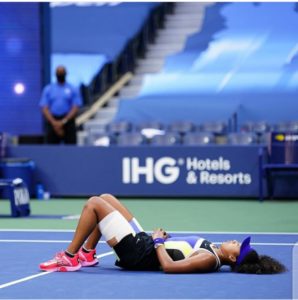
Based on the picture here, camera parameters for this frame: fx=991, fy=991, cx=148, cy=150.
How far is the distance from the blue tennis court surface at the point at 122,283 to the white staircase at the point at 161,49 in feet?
44.2

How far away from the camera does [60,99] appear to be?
1772 cm

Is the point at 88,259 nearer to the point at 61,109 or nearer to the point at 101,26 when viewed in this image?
the point at 61,109

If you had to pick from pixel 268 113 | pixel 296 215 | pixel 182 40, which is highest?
pixel 182 40

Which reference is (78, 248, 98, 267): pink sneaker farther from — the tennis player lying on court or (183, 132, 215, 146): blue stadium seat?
(183, 132, 215, 146): blue stadium seat

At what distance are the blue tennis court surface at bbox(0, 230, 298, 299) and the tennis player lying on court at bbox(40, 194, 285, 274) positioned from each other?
0.27 ft

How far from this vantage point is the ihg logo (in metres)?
Answer: 16.8

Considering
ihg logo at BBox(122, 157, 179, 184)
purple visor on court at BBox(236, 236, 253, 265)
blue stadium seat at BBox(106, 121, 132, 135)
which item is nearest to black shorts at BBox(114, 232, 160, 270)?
purple visor on court at BBox(236, 236, 253, 265)

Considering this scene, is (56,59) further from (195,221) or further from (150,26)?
(195,221)

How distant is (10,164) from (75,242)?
8.76 meters

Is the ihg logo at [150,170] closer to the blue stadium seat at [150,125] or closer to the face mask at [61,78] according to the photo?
the face mask at [61,78]

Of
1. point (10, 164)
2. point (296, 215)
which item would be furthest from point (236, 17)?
point (296, 215)

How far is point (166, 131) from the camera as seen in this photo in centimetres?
2058

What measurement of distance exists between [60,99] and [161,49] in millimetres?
6630

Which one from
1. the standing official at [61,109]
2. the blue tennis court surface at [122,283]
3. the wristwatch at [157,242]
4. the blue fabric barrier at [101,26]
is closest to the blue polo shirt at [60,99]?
the standing official at [61,109]
